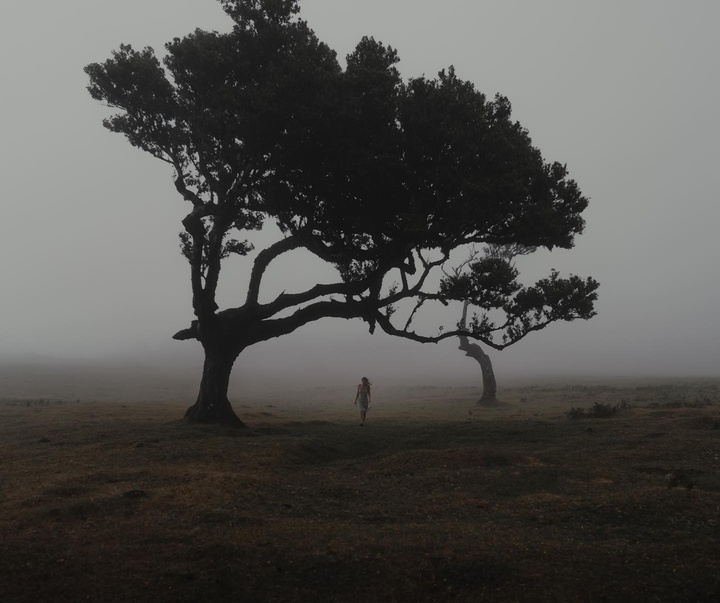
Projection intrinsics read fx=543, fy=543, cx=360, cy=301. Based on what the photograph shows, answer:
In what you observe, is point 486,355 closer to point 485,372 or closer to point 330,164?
point 485,372

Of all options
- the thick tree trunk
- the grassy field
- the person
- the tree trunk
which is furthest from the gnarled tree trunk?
the grassy field

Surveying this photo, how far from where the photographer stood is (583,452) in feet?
56.4

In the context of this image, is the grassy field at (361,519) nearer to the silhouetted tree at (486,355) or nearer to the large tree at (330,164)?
the large tree at (330,164)

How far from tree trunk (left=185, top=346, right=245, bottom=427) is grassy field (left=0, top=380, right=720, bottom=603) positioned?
3983 millimetres

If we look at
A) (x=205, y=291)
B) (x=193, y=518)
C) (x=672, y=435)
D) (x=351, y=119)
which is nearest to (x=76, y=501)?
(x=193, y=518)

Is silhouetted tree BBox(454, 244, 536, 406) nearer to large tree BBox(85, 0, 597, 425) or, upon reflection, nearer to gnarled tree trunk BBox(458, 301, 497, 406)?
gnarled tree trunk BBox(458, 301, 497, 406)

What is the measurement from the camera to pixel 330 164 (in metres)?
22.2

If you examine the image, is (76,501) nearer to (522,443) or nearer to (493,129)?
(522,443)

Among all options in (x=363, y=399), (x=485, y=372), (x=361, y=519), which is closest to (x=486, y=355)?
(x=485, y=372)

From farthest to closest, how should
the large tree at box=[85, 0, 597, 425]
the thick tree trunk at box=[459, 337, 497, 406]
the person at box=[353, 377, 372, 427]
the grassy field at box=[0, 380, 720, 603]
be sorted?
the thick tree trunk at box=[459, 337, 497, 406], the person at box=[353, 377, 372, 427], the large tree at box=[85, 0, 597, 425], the grassy field at box=[0, 380, 720, 603]

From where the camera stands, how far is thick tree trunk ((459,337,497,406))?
4381 centimetres

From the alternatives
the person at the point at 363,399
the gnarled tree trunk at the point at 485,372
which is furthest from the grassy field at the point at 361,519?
the gnarled tree trunk at the point at 485,372

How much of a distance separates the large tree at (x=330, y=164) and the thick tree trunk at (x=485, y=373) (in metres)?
19.6

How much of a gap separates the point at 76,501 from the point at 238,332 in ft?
45.8
